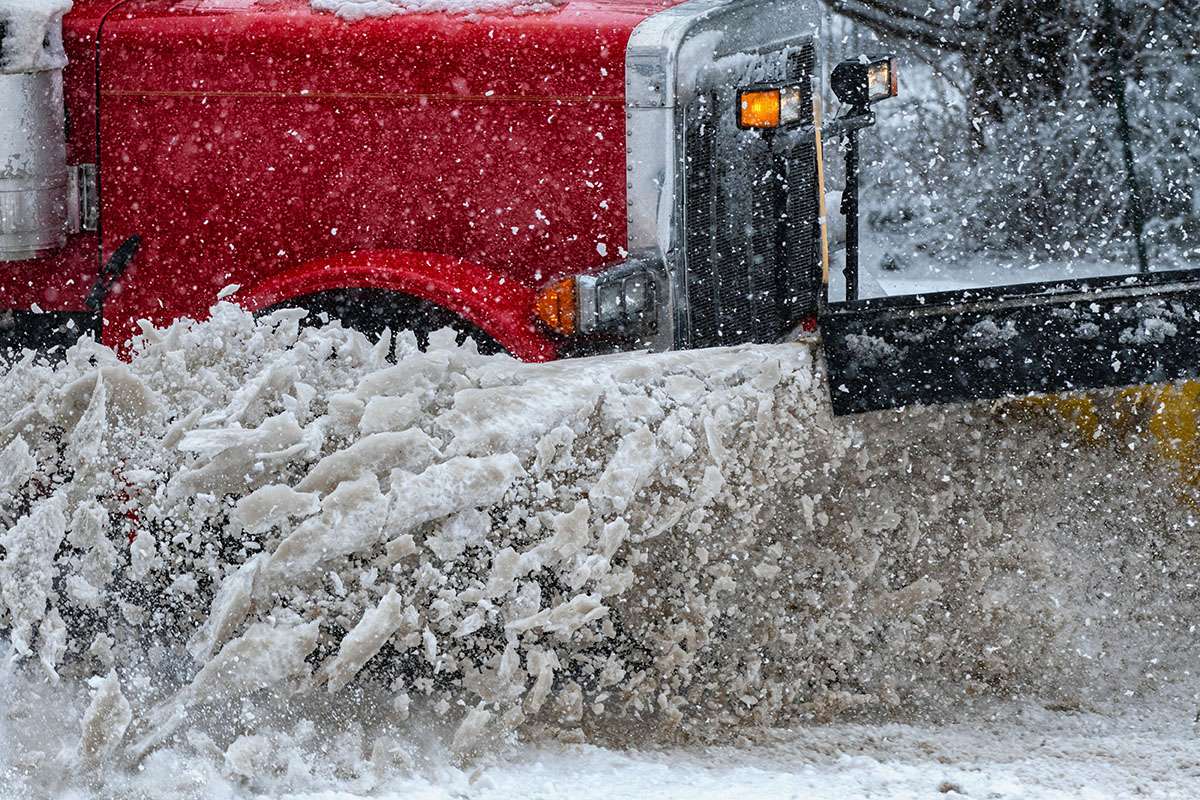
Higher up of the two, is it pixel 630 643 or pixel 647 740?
pixel 630 643

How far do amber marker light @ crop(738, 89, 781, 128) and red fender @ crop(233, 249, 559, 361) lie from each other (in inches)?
28.0

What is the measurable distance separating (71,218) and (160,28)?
23.3 inches

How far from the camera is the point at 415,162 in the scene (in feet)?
12.1

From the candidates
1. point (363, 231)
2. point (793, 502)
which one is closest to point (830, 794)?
point (793, 502)

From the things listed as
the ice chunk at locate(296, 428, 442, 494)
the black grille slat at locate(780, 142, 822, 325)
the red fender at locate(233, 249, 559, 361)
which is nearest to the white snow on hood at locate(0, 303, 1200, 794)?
the ice chunk at locate(296, 428, 442, 494)

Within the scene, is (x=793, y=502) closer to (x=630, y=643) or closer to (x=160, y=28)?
(x=630, y=643)

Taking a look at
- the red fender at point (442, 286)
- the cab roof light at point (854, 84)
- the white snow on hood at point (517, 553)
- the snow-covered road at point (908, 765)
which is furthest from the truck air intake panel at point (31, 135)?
the snow-covered road at point (908, 765)

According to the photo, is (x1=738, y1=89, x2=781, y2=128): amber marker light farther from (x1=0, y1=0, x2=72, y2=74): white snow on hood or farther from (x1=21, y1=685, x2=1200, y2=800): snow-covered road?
(x1=0, y1=0, x2=72, y2=74): white snow on hood

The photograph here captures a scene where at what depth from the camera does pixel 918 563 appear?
9.52ft

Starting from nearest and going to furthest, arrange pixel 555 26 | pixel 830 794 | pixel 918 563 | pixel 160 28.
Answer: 1. pixel 830 794
2. pixel 918 563
3. pixel 555 26
4. pixel 160 28

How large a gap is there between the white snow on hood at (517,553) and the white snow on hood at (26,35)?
1.18 metres

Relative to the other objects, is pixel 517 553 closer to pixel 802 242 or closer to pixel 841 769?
pixel 841 769

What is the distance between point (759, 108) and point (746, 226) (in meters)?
0.63

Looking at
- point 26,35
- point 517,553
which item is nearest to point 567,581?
point 517,553
